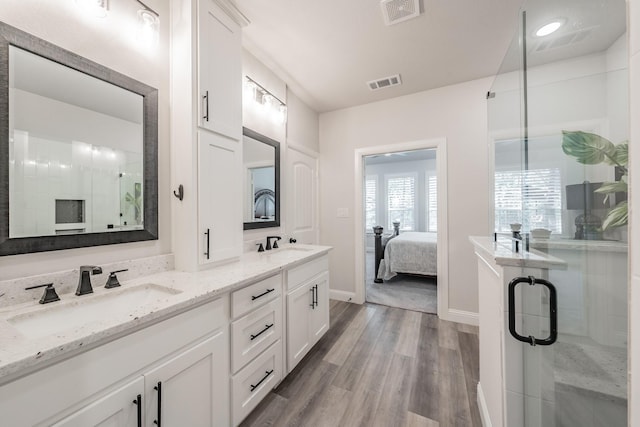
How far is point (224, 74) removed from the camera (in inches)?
65.7

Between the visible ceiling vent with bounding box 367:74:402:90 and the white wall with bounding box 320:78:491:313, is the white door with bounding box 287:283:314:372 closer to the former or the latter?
the white wall with bounding box 320:78:491:313

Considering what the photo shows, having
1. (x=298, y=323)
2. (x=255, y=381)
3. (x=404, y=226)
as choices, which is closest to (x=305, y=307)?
(x=298, y=323)

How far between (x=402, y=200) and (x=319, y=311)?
506cm

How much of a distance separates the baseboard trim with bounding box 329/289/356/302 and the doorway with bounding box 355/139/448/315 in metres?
0.09

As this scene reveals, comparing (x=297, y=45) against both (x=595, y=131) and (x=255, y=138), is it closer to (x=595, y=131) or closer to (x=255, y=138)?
(x=255, y=138)

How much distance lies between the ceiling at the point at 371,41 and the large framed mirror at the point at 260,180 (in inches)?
31.3

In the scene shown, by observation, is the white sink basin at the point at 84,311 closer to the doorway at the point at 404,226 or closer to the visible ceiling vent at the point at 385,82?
the doorway at the point at 404,226

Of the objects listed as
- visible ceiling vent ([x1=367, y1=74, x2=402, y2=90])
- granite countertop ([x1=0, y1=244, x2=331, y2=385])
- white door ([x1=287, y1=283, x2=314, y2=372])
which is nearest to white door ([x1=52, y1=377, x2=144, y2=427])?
granite countertop ([x1=0, y1=244, x2=331, y2=385])

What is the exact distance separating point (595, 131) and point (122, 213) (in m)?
2.09

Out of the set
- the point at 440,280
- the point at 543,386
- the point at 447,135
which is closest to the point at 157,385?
the point at 543,386

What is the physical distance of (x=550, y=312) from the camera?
3.18ft

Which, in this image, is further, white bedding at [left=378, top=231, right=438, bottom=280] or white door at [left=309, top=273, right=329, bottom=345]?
white bedding at [left=378, top=231, right=438, bottom=280]

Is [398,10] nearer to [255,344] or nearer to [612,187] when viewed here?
[612,187]

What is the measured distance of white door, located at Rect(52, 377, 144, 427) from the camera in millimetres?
733
